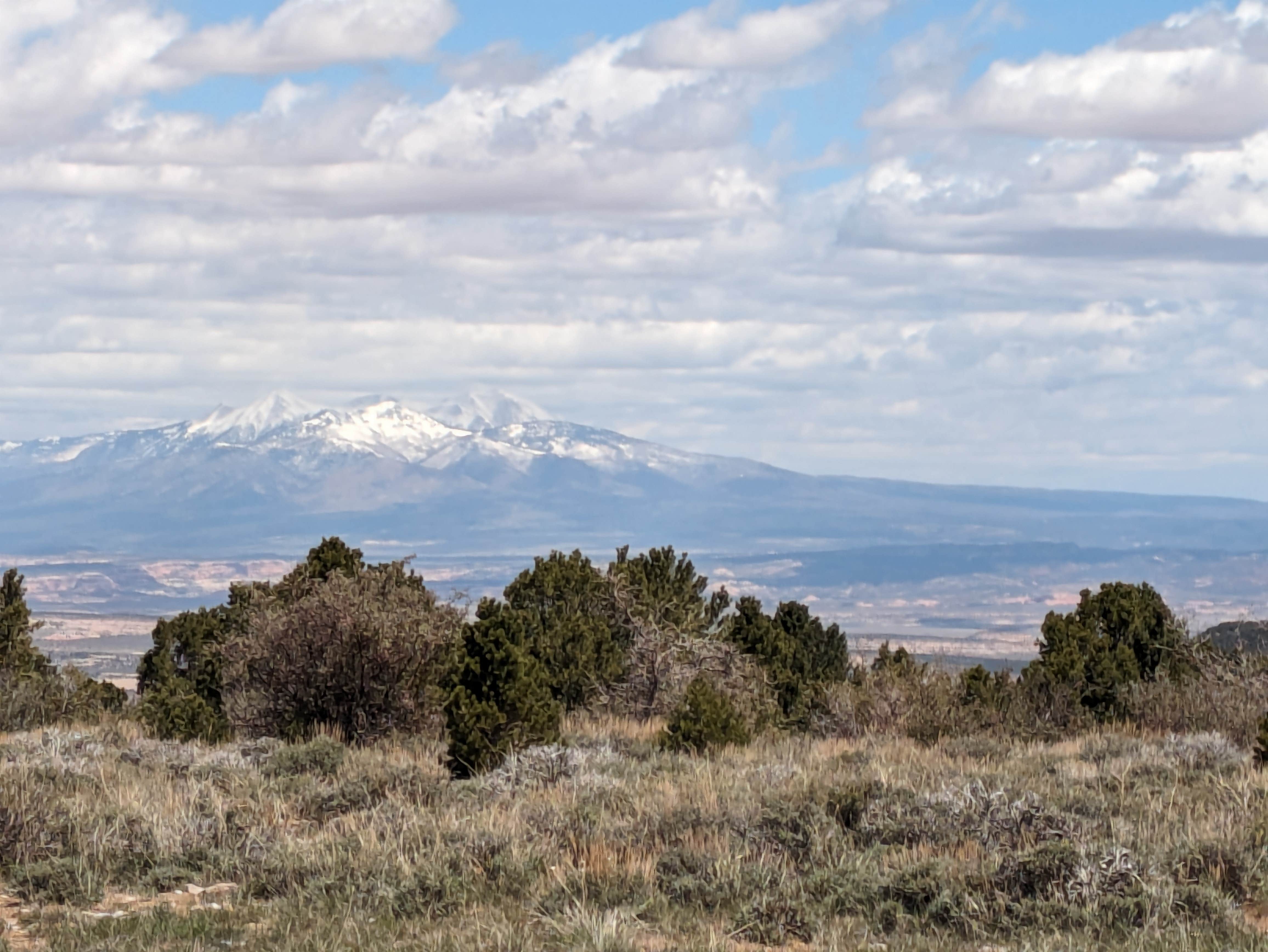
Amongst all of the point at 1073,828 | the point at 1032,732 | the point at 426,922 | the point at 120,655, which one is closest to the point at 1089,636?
the point at 1032,732

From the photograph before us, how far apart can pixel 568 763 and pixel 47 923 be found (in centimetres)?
567

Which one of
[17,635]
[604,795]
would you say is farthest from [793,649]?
[604,795]

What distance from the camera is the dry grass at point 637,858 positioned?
25.9 feet

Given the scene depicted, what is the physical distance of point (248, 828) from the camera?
1036 centimetres

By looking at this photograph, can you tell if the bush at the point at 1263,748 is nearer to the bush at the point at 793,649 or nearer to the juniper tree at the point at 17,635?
the bush at the point at 793,649

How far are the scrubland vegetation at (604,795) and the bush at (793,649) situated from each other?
11.5ft

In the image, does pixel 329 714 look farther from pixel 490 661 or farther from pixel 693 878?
pixel 693 878

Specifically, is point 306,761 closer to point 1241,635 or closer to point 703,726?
point 703,726

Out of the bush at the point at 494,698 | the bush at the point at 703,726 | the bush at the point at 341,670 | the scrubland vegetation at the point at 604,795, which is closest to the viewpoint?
the scrubland vegetation at the point at 604,795

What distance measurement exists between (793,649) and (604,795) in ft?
62.2

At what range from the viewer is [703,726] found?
15.6 metres

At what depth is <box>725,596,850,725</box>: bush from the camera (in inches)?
1040

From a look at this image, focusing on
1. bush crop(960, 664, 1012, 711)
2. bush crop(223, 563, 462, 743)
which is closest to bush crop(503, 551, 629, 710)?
bush crop(223, 563, 462, 743)

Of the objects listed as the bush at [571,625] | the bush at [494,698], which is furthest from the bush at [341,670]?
the bush at [494,698]
